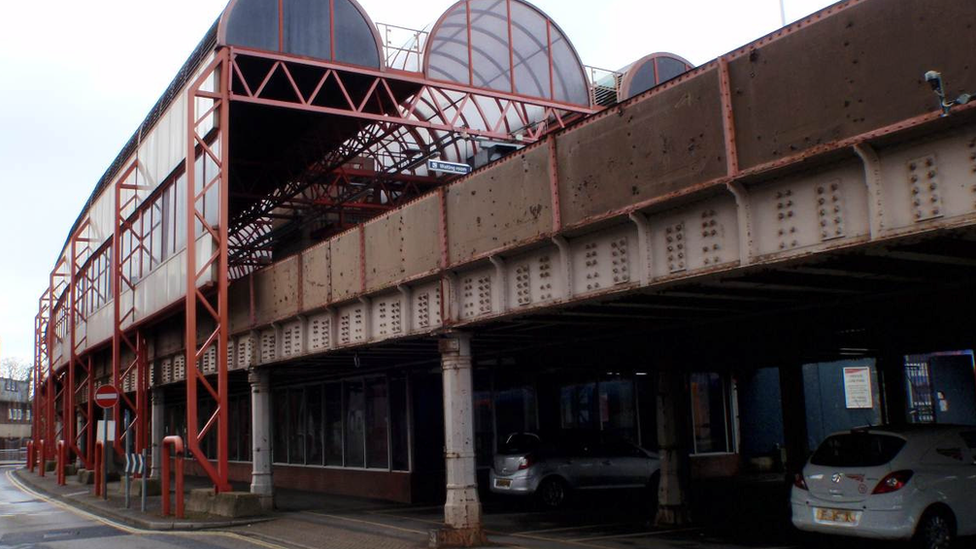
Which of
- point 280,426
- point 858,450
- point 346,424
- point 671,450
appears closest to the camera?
point 858,450

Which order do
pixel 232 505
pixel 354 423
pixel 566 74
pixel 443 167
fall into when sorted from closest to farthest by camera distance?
pixel 232 505, pixel 443 167, pixel 354 423, pixel 566 74

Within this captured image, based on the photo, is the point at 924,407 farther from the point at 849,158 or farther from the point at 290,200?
the point at 849,158

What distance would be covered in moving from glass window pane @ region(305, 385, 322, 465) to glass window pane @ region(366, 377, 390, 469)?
3598mm

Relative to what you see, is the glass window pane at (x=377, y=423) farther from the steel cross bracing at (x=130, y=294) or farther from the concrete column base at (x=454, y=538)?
the concrete column base at (x=454, y=538)

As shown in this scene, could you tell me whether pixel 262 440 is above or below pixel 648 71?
below

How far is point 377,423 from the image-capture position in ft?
80.6

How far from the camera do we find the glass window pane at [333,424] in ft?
88.5

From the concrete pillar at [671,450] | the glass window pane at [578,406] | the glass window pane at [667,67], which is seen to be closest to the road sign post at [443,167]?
the glass window pane at [578,406]

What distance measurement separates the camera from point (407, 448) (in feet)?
Answer: 76.0

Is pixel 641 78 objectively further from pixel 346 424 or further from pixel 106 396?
pixel 106 396

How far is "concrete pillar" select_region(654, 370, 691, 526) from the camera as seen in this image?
634 inches

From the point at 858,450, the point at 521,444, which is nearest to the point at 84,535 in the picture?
the point at 521,444

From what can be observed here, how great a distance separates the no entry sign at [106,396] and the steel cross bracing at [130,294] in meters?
5.59

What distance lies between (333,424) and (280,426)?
4.87m
